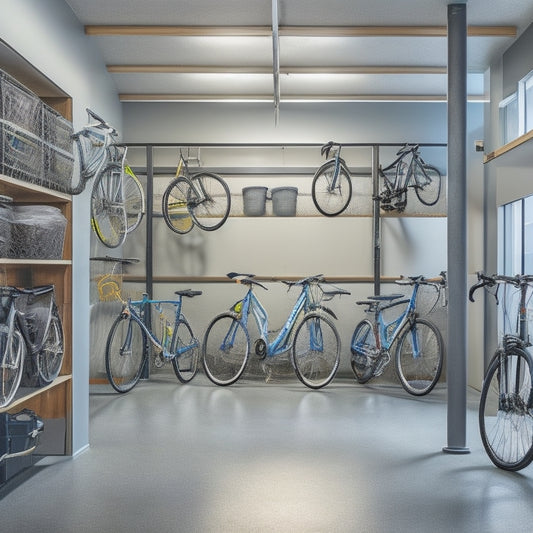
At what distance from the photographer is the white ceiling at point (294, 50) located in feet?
15.3

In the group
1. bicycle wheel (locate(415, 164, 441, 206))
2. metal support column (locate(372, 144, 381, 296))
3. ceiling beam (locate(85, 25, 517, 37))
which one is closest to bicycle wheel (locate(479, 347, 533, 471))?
ceiling beam (locate(85, 25, 517, 37))

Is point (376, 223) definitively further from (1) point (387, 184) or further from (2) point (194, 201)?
(2) point (194, 201)

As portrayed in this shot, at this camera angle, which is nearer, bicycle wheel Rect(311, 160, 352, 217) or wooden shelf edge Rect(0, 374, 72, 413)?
wooden shelf edge Rect(0, 374, 72, 413)

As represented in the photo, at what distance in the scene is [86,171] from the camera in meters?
4.01

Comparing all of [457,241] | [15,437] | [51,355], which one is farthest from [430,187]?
[15,437]

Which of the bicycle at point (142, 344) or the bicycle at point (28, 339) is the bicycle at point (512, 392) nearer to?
the bicycle at point (28, 339)

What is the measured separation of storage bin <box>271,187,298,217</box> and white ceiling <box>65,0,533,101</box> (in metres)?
0.93

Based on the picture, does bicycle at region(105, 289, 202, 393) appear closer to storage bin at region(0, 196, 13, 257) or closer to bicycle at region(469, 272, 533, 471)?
storage bin at region(0, 196, 13, 257)

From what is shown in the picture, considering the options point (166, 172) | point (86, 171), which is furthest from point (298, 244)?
point (86, 171)

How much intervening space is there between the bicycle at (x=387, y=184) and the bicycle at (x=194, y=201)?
94 centimetres

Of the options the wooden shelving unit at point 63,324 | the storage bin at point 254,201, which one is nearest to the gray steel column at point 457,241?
the wooden shelving unit at point 63,324

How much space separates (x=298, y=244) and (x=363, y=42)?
2.43 m

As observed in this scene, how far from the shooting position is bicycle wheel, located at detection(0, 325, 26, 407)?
303 centimetres

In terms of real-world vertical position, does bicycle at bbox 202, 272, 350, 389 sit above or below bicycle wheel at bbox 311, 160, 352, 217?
below
